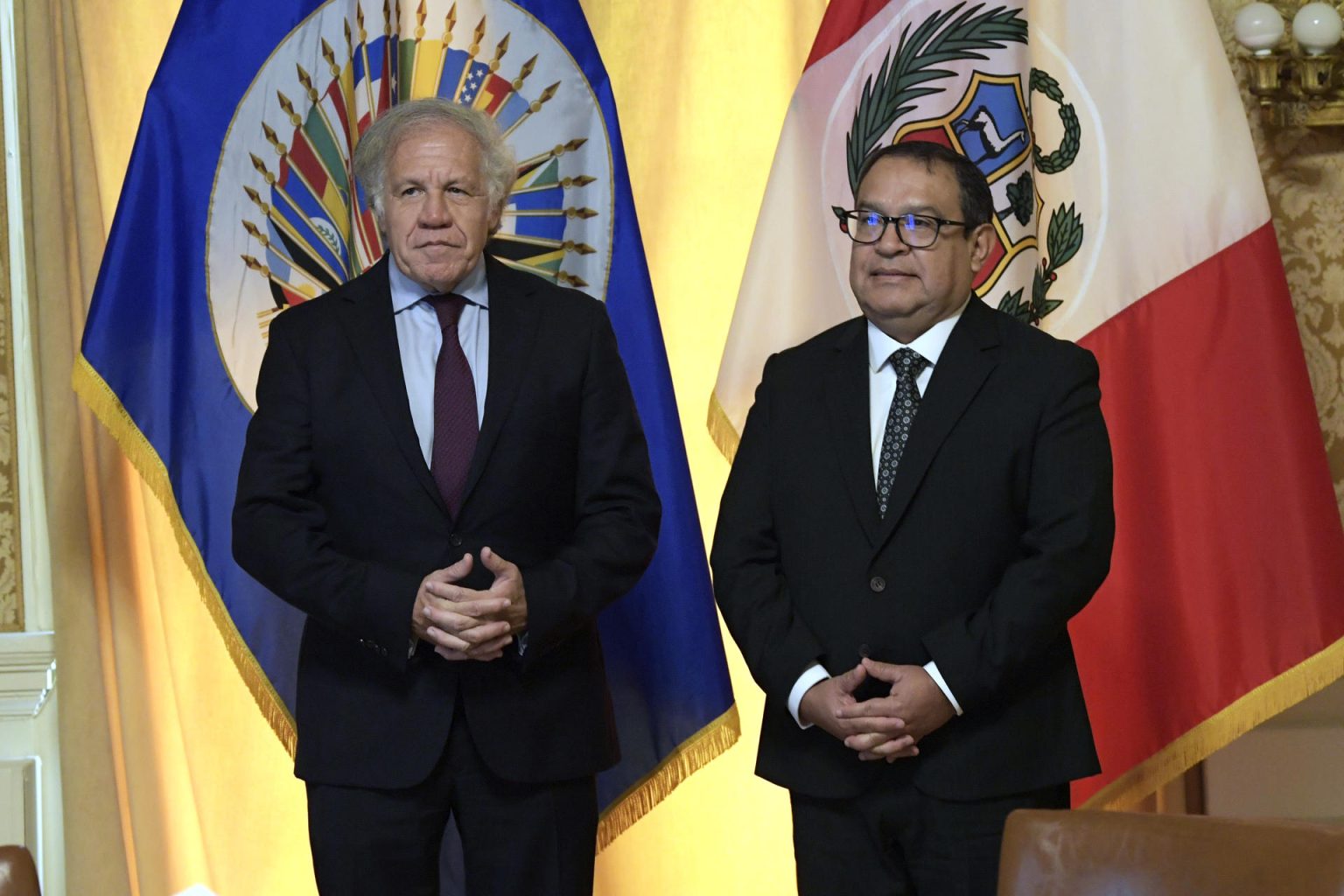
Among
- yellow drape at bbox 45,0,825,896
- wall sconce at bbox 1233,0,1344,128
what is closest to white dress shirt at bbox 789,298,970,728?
yellow drape at bbox 45,0,825,896

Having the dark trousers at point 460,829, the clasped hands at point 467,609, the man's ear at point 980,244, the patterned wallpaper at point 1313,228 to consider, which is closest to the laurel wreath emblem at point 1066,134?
the patterned wallpaper at point 1313,228

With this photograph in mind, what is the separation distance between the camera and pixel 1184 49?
3379 mm

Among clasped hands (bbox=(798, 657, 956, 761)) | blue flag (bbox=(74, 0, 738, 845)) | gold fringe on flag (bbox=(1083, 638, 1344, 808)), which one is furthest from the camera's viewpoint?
blue flag (bbox=(74, 0, 738, 845))

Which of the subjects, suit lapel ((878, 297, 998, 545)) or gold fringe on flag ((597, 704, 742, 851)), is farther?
gold fringe on flag ((597, 704, 742, 851))

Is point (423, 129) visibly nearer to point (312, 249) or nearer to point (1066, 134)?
point (312, 249)

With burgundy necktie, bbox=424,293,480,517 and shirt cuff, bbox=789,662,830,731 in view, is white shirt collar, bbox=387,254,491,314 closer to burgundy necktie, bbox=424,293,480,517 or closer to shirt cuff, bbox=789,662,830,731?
burgundy necktie, bbox=424,293,480,517

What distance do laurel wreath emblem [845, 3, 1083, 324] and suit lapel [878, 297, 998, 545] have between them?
39.4 inches

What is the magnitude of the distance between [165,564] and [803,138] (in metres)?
1.81

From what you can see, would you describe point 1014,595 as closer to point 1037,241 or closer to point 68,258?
point 1037,241

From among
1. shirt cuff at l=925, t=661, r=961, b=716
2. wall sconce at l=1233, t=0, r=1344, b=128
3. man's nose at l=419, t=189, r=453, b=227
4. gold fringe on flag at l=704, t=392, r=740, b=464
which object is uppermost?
wall sconce at l=1233, t=0, r=1344, b=128

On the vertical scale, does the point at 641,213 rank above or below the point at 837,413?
above

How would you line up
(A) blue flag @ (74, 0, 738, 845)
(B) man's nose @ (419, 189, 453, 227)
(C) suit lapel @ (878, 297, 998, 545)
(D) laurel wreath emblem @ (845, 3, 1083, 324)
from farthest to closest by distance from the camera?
(D) laurel wreath emblem @ (845, 3, 1083, 324)
(A) blue flag @ (74, 0, 738, 845)
(B) man's nose @ (419, 189, 453, 227)
(C) suit lapel @ (878, 297, 998, 545)

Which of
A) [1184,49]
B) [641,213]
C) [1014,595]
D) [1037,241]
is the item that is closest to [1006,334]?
[1014,595]

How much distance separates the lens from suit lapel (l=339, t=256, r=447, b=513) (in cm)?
252
